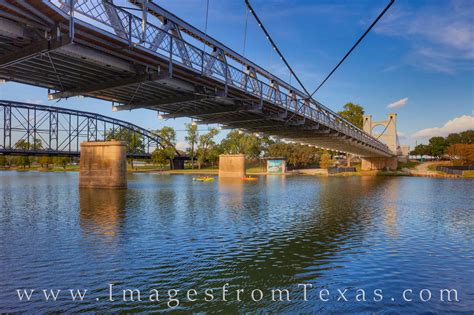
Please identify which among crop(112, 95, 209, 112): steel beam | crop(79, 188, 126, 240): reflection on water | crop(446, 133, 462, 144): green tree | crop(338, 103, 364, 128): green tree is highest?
crop(338, 103, 364, 128): green tree

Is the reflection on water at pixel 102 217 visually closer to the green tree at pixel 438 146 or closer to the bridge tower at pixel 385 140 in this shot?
the bridge tower at pixel 385 140

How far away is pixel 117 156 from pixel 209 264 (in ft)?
138

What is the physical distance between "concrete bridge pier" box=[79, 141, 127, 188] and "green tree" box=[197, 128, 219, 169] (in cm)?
8819

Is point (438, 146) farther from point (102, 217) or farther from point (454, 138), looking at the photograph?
point (102, 217)

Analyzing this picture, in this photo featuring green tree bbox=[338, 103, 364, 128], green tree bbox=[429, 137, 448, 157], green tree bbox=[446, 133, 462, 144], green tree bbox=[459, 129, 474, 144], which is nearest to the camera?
green tree bbox=[338, 103, 364, 128]

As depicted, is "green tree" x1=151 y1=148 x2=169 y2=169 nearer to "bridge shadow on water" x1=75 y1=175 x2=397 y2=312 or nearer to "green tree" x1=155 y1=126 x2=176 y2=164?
"green tree" x1=155 y1=126 x2=176 y2=164

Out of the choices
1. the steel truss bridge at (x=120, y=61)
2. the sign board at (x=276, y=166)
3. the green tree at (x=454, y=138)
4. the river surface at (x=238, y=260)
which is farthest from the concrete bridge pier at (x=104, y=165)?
the green tree at (x=454, y=138)

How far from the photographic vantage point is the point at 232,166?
96000mm

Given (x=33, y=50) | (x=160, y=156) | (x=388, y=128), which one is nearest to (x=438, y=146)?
(x=388, y=128)

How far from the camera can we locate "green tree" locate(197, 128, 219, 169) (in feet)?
471

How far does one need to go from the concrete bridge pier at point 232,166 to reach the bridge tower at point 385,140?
50983 mm

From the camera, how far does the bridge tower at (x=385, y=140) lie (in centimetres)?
12162

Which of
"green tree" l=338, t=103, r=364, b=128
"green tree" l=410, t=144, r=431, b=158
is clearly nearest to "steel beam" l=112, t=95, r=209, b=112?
"green tree" l=338, t=103, r=364, b=128

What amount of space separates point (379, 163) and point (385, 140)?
19.1 meters
